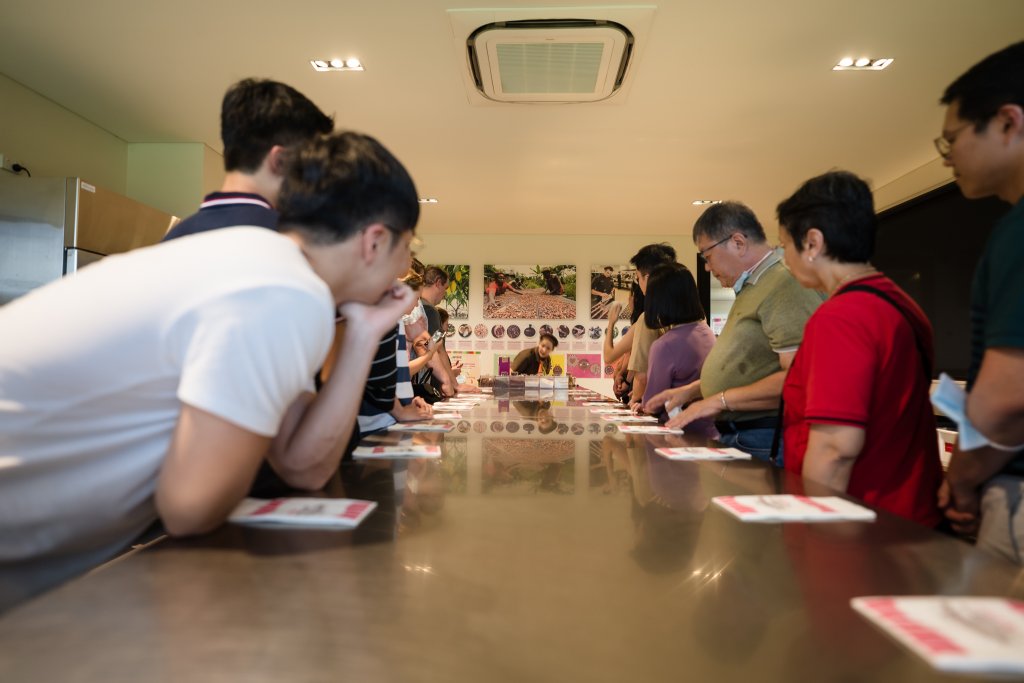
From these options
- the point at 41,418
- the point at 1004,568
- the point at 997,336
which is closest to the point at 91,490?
the point at 41,418

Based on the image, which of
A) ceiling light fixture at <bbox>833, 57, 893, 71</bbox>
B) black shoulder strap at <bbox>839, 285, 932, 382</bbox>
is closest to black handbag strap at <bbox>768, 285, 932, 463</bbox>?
black shoulder strap at <bbox>839, 285, 932, 382</bbox>

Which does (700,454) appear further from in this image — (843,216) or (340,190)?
(340,190)

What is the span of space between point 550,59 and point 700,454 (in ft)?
8.38

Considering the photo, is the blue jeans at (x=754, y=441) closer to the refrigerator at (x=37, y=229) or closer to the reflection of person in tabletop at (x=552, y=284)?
the refrigerator at (x=37, y=229)

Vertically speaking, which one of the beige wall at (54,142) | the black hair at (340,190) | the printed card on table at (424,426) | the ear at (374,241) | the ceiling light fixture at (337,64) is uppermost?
the ceiling light fixture at (337,64)

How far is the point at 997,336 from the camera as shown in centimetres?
107

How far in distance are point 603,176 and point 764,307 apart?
380 cm

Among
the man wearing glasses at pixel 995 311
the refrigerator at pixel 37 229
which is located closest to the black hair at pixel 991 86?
Answer: the man wearing glasses at pixel 995 311

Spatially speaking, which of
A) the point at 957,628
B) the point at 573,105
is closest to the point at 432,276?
the point at 573,105

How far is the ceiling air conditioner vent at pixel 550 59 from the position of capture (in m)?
3.07

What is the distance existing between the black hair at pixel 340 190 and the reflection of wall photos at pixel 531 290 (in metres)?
7.20

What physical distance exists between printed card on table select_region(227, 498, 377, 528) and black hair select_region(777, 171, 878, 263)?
119cm

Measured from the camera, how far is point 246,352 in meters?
0.73

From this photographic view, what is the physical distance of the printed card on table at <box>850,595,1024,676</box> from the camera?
1.54ft
